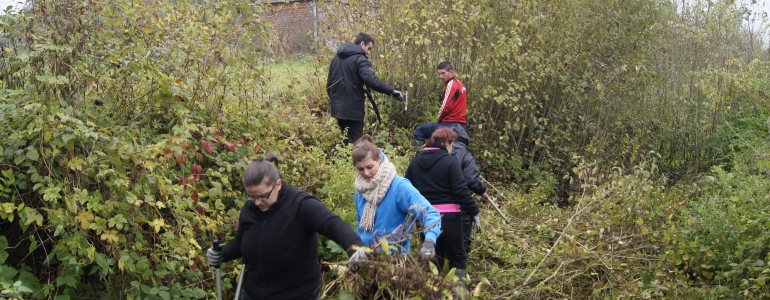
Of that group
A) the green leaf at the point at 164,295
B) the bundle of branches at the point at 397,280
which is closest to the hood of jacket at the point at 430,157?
the bundle of branches at the point at 397,280

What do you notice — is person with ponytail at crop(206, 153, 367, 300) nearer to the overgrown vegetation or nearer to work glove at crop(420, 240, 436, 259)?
the overgrown vegetation

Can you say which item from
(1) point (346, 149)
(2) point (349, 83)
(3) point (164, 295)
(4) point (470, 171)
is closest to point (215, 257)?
(3) point (164, 295)

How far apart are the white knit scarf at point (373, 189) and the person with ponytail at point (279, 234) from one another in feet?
1.96

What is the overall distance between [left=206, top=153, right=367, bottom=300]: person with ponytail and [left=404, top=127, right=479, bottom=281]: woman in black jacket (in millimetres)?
1673

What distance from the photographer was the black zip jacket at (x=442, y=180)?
5.28 m

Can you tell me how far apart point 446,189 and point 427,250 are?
1499 millimetres

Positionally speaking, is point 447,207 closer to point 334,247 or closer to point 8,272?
point 334,247

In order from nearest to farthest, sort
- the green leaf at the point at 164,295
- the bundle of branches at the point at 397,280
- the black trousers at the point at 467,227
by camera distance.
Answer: the bundle of branches at the point at 397,280 < the green leaf at the point at 164,295 < the black trousers at the point at 467,227

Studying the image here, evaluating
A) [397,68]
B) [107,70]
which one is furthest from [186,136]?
[397,68]

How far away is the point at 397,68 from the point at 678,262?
18.9 feet

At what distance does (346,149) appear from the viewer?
750cm

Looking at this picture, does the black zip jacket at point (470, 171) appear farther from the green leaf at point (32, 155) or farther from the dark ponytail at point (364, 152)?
the green leaf at point (32, 155)

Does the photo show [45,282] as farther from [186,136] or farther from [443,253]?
[443,253]

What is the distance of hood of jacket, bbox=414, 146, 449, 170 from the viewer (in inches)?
210
